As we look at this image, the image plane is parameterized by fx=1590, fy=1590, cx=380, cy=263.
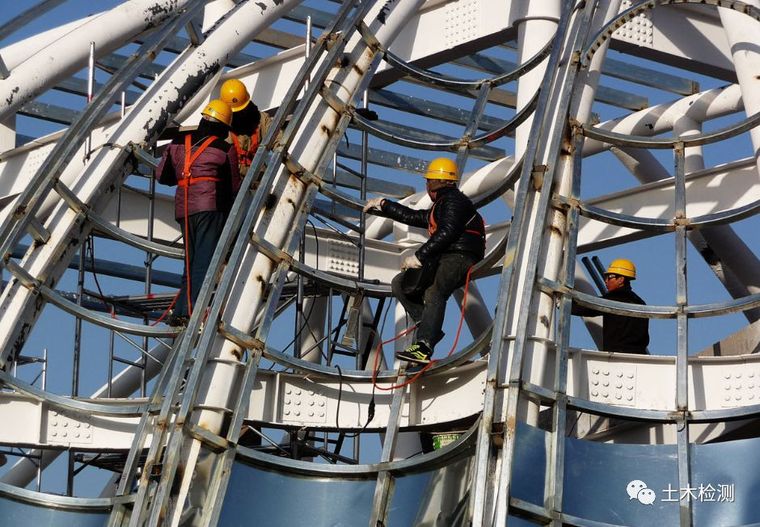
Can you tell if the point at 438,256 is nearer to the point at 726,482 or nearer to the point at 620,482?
the point at 620,482

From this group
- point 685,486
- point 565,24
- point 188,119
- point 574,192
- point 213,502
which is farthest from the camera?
point 188,119

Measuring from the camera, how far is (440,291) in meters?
13.7

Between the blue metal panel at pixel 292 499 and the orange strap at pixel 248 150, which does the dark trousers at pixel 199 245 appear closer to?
the orange strap at pixel 248 150

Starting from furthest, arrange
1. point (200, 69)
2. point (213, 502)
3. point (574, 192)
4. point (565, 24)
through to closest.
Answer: point (200, 69) < point (565, 24) < point (574, 192) < point (213, 502)

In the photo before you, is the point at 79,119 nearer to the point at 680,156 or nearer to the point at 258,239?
the point at 258,239

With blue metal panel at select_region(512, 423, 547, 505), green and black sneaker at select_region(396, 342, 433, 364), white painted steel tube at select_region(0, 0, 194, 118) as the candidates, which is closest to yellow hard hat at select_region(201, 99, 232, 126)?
white painted steel tube at select_region(0, 0, 194, 118)

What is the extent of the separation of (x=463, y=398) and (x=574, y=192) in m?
2.13

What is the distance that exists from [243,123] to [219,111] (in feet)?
3.29

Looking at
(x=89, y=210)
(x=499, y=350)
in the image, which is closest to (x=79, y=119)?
(x=89, y=210)

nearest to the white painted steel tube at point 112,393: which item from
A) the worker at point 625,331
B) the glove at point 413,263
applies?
the worker at point 625,331

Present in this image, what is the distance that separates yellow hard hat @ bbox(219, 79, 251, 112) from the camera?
612 inches

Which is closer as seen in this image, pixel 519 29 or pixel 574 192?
pixel 574 192

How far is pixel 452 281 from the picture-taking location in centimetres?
1367

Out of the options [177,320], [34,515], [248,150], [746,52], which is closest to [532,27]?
[746,52]
